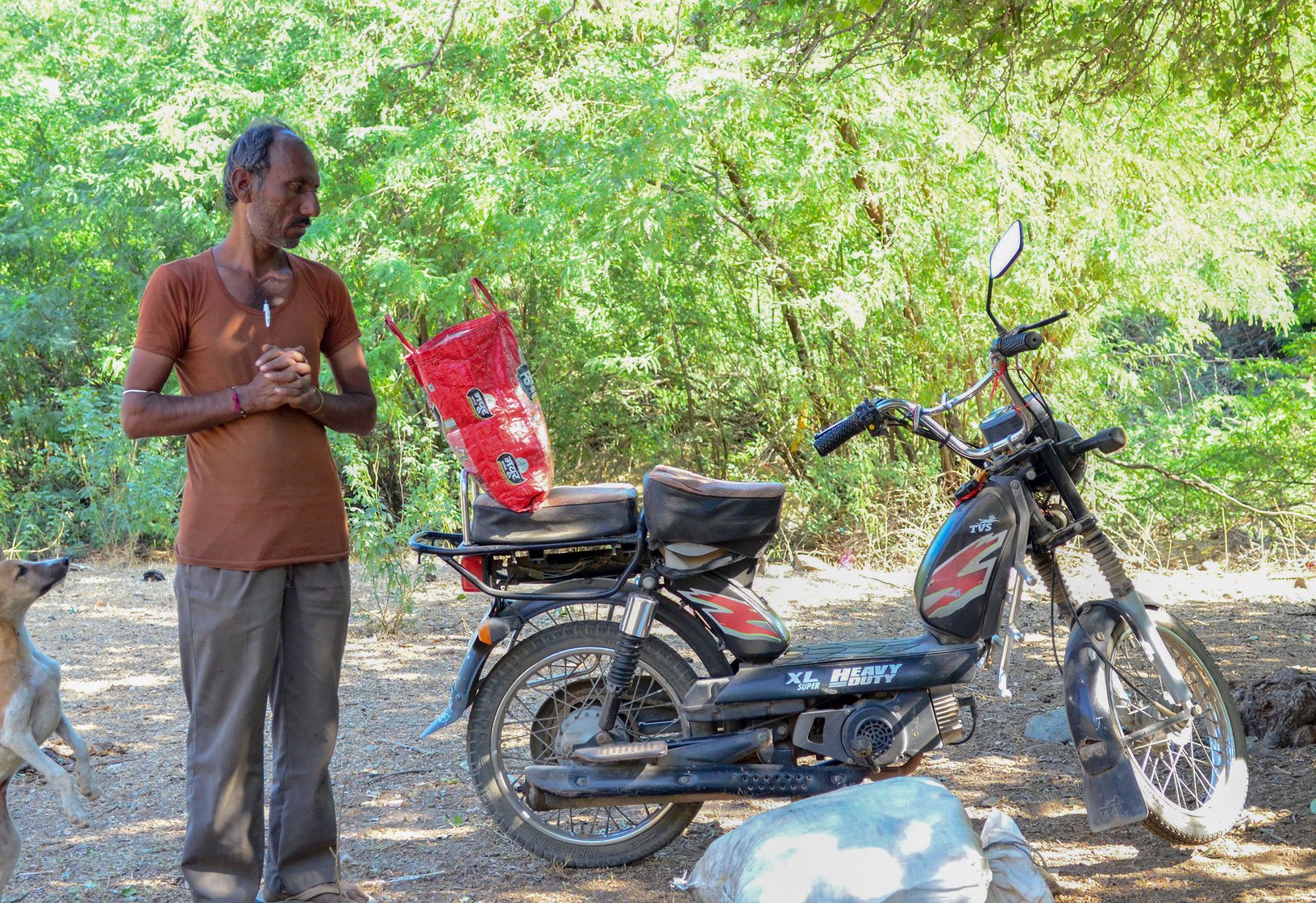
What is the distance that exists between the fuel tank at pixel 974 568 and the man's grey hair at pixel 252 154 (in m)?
2.05

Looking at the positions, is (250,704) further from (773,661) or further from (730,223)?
(730,223)

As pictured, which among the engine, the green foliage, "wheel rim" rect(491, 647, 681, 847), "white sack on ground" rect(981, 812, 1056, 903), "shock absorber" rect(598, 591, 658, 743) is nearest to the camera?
"white sack on ground" rect(981, 812, 1056, 903)

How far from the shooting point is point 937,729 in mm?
3352

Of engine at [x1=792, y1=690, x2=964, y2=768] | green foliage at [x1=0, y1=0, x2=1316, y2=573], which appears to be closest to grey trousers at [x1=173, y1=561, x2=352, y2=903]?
engine at [x1=792, y1=690, x2=964, y2=768]

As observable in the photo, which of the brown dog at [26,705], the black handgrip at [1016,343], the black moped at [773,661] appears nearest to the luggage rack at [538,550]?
the black moped at [773,661]

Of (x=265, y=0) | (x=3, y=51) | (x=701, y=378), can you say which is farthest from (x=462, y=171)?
(x=3, y=51)

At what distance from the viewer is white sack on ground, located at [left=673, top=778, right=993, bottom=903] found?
110 inches

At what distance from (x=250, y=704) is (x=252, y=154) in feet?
4.42

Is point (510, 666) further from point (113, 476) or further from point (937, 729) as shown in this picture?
point (113, 476)

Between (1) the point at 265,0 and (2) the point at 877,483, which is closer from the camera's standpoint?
(2) the point at 877,483

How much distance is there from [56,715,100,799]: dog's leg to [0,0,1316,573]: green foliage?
12.1 ft

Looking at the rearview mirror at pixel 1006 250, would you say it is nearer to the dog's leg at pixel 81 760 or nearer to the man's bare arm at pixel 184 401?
the man's bare arm at pixel 184 401

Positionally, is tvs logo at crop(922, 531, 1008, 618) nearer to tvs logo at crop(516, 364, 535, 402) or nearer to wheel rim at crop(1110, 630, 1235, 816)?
wheel rim at crop(1110, 630, 1235, 816)

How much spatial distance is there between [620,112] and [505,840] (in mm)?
5249
